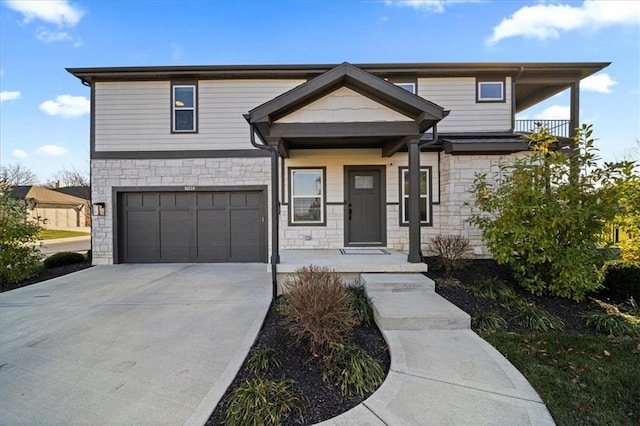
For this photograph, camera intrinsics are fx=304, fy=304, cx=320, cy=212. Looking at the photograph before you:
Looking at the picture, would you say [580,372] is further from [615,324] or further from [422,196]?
[422,196]

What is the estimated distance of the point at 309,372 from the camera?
3100 millimetres

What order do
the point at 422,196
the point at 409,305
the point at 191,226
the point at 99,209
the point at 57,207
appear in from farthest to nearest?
the point at 57,207 → the point at 191,226 → the point at 99,209 → the point at 422,196 → the point at 409,305

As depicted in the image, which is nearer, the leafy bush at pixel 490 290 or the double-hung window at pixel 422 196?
the leafy bush at pixel 490 290

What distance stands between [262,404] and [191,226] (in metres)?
7.84

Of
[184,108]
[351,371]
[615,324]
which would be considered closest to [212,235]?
[184,108]

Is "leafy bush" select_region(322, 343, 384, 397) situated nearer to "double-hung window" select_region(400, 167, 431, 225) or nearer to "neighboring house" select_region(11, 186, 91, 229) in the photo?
"double-hung window" select_region(400, 167, 431, 225)

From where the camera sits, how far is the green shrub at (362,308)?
4.36 meters

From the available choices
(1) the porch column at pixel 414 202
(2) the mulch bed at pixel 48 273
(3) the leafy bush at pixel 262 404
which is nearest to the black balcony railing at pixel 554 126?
(1) the porch column at pixel 414 202

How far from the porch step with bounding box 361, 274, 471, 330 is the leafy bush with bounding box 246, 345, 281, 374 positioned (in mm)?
1491

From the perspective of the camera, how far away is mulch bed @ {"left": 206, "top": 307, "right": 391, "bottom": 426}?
2500 millimetres

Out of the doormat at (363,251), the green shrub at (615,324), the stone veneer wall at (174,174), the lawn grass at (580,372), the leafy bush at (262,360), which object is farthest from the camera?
the stone veneer wall at (174,174)

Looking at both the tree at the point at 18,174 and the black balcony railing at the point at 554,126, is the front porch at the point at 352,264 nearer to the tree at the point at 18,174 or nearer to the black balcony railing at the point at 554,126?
the black balcony railing at the point at 554,126

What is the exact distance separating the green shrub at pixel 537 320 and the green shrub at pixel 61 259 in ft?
38.1

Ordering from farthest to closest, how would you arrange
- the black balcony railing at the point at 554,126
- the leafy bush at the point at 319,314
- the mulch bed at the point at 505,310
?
the black balcony railing at the point at 554,126, the mulch bed at the point at 505,310, the leafy bush at the point at 319,314
